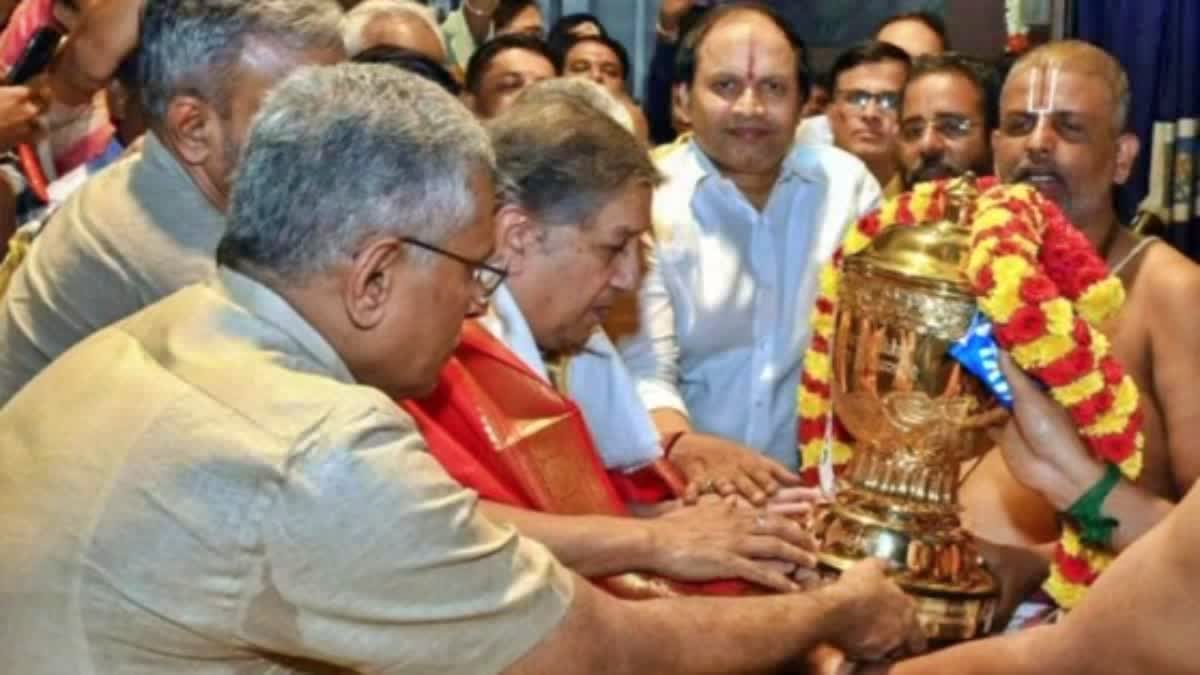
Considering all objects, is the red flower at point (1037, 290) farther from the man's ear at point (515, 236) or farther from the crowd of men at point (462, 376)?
the man's ear at point (515, 236)

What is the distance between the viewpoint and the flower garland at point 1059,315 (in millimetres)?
2059

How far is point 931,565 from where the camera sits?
2.12 meters

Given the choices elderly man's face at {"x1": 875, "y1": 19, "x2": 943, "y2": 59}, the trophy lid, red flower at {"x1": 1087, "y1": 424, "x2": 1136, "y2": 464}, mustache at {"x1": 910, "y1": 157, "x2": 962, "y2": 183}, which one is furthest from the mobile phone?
elderly man's face at {"x1": 875, "y1": 19, "x2": 943, "y2": 59}

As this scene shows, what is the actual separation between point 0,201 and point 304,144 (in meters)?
1.66

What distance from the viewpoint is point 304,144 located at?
1.56 metres

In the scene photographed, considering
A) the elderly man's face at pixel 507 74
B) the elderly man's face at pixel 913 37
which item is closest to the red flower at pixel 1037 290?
the elderly man's face at pixel 507 74

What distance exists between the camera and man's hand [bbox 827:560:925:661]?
190cm

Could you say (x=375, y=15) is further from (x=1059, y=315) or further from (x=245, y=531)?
(x=245, y=531)

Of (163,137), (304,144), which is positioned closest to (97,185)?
(163,137)

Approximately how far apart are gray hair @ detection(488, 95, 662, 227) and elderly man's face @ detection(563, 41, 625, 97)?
252 centimetres

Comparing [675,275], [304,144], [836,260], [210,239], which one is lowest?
[675,275]

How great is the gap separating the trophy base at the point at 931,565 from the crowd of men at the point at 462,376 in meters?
0.05

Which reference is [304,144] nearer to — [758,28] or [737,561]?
[737,561]

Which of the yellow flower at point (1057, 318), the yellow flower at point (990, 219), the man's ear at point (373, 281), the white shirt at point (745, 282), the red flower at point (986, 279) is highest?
the man's ear at point (373, 281)
